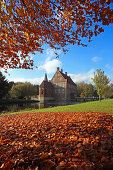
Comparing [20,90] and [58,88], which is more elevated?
[58,88]

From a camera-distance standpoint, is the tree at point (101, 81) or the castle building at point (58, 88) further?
the castle building at point (58, 88)

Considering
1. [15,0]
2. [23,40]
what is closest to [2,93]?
[23,40]

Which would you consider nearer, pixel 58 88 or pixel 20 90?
pixel 20 90

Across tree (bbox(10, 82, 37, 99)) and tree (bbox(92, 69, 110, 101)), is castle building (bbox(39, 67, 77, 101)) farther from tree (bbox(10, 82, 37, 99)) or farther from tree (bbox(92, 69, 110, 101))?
tree (bbox(92, 69, 110, 101))

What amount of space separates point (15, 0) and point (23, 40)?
218 cm

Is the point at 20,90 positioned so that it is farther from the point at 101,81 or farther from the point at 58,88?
the point at 101,81

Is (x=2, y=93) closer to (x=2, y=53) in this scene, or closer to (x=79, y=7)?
(x=2, y=53)

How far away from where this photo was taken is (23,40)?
264 inches

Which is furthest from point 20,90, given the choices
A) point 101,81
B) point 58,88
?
point 101,81

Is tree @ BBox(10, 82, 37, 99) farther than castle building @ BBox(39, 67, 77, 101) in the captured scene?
No

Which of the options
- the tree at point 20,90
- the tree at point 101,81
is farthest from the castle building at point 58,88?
the tree at point 101,81

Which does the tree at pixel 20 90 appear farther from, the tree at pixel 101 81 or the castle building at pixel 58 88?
the tree at pixel 101 81

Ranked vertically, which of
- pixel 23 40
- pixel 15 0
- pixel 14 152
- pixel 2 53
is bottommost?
pixel 14 152

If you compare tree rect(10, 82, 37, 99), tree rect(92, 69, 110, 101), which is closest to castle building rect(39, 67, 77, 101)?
tree rect(10, 82, 37, 99)
